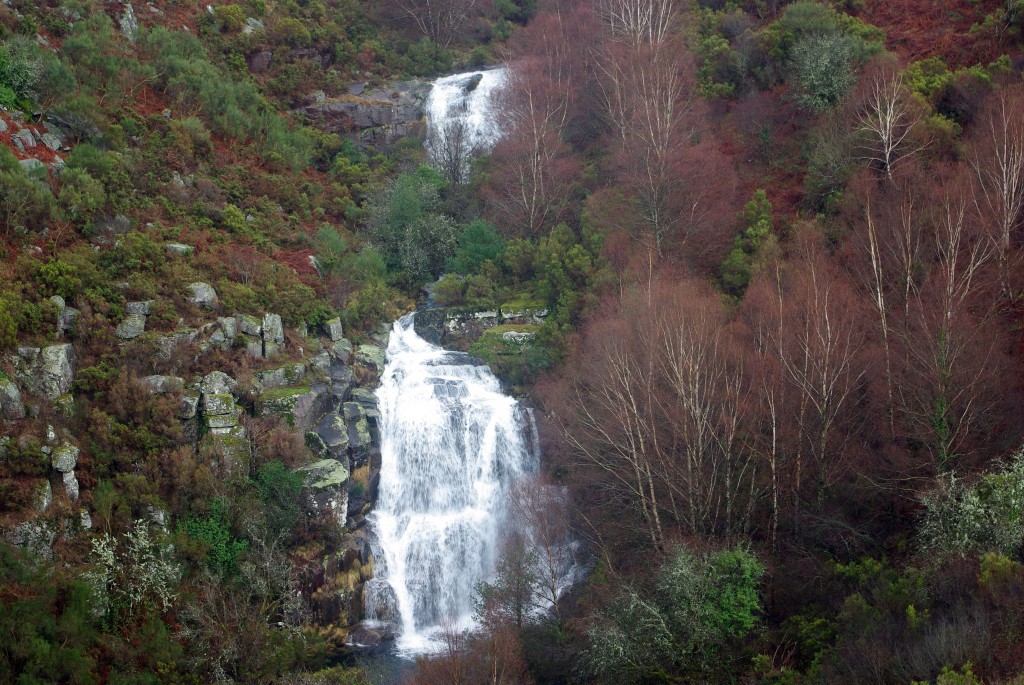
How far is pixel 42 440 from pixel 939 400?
2435cm

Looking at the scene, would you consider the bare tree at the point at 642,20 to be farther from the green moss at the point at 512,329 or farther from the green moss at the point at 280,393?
the green moss at the point at 280,393

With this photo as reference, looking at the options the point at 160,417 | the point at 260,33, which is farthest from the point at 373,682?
the point at 260,33

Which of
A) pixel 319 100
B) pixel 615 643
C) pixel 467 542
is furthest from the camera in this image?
pixel 319 100

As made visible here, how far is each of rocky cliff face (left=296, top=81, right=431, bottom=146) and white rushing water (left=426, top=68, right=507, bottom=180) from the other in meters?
1.09

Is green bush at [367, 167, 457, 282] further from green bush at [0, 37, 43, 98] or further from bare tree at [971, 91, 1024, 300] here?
bare tree at [971, 91, 1024, 300]

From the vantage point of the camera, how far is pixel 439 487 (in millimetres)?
29594

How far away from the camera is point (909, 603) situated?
17531 mm

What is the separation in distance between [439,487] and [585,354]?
7076mm

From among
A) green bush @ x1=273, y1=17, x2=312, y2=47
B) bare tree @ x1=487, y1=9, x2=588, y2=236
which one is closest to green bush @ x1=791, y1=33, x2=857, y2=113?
bare tree @ x1=487, y1=9, x2=588, y2=236

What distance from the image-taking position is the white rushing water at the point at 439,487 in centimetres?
2720

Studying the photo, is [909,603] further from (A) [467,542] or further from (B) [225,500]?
(B) [225,500]

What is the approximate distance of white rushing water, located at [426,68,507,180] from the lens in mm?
44344

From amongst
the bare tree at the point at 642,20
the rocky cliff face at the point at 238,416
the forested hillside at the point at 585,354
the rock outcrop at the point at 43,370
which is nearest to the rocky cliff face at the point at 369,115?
the forested hillside at the point at 585,354

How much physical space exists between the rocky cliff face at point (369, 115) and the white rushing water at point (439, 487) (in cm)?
1870
